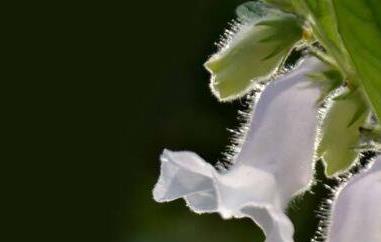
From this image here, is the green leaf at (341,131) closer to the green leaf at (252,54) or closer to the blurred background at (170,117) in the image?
the green leaf at (252,54)

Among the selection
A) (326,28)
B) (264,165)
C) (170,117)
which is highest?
(326,28)

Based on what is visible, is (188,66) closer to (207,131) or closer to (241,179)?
(207,131)

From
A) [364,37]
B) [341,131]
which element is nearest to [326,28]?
[364,37]


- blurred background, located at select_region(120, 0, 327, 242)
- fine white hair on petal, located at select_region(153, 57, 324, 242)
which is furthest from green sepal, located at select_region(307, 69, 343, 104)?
blurred background, located at select_region(120, 0, 327, 242)

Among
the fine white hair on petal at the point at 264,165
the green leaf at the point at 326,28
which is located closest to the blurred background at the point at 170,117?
the fine white hair on petal at the point at 264,165

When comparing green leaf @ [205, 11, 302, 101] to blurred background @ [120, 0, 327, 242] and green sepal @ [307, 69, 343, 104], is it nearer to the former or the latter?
green sepal @ [307, 69, 343, 104]

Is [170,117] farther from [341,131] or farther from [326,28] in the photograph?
[326,28]

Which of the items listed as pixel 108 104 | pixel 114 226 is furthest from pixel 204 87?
pixel 108 104
